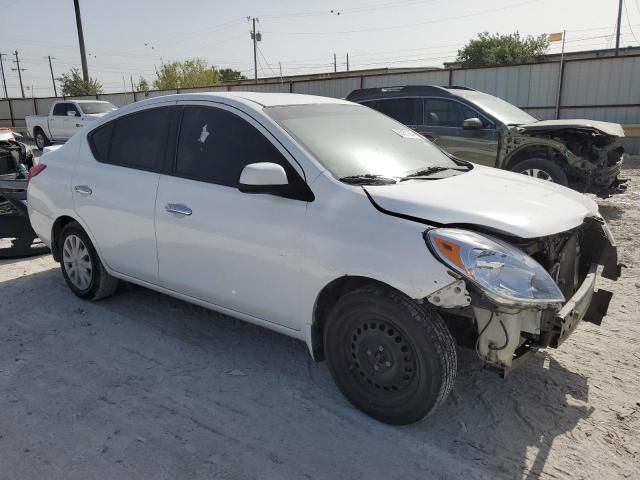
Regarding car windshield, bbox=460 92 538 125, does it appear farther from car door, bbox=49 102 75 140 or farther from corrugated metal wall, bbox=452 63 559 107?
car door, bbox=49 102 75 140

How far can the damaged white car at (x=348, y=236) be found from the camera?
2.59 metres

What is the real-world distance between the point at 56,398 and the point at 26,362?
2.07ft

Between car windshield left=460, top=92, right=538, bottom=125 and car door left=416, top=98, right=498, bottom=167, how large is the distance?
0.62 feet

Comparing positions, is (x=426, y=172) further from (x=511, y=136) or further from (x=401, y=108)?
(x=401, y=108)

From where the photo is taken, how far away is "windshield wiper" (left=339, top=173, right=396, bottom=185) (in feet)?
9.82

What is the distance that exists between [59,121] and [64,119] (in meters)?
0.37

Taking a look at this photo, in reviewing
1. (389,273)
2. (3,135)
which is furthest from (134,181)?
(3,135)

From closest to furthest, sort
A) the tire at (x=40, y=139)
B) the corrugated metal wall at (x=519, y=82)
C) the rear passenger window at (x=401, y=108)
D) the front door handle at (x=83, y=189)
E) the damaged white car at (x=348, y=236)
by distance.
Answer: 1. the damaged white car at (x=348, y=236)
2. the front door handle at (x=83, y=189)
3. the rear passenger window at (x=401, y=108)
4. the corrugated metal wall at (x=519, y=82)
5. the tire at (x=40, y=139)

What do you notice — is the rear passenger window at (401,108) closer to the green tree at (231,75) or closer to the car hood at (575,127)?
the car hood at (575,127)

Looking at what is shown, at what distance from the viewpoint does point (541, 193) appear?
3.28 m

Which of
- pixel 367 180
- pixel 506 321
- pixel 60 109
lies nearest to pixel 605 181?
pixel 367 180

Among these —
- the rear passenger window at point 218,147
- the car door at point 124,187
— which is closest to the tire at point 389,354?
the rear passenger window at point 218,147

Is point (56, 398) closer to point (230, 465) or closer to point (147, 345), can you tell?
point (147, 345)

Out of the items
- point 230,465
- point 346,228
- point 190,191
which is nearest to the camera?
point 230,465
